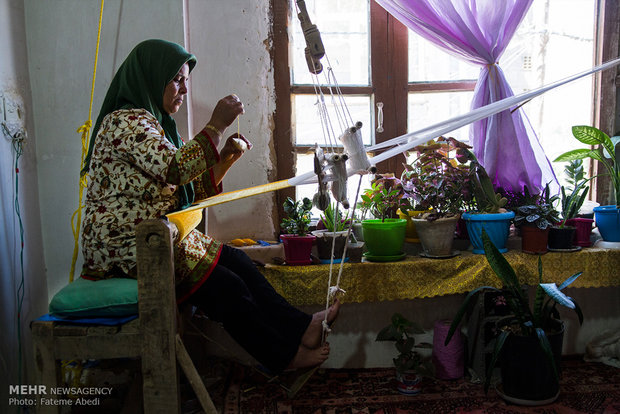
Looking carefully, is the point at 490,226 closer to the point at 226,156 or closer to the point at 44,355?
the point at 226,156

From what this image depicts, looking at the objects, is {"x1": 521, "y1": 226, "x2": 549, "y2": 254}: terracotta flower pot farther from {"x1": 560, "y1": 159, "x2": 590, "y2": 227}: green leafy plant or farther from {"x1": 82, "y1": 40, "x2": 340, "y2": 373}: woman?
{"x1": 82, "y1": 40, "x2": 340, "y2": 373}: woman

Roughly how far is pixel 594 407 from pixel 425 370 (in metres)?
0.63

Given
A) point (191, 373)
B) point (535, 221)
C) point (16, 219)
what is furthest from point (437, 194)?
point (16, 219)

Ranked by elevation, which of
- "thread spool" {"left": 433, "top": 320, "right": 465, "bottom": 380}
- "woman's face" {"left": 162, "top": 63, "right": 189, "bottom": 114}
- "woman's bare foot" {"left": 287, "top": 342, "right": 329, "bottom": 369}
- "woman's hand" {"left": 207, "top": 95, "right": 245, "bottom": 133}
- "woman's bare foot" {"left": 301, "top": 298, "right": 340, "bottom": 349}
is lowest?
"thread spool" {"left": 433, "top": 320, "right": 465, "bottom": 380}

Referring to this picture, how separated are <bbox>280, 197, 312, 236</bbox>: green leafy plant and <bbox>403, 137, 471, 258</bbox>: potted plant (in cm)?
46

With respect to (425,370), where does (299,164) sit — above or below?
above

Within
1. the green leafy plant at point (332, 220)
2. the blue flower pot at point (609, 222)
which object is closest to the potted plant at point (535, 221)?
the blue flower pot at point (609, 222)

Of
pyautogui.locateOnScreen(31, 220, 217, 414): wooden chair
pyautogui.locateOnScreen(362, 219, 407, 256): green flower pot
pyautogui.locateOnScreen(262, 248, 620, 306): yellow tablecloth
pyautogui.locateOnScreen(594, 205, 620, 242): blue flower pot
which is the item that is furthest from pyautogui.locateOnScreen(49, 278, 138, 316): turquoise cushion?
pyautogui.locateOnScreen(594, 205, 620, 242): blue flower pot

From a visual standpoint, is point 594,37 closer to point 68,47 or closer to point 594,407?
point 594,407

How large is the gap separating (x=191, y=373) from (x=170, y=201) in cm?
57

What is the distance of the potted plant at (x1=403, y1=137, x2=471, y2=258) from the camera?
1972 mm

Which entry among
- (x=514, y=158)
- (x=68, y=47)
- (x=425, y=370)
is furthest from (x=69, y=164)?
(x=514, y=158)

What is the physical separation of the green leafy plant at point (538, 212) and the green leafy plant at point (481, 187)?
85 millimetres

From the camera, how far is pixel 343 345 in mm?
2219
